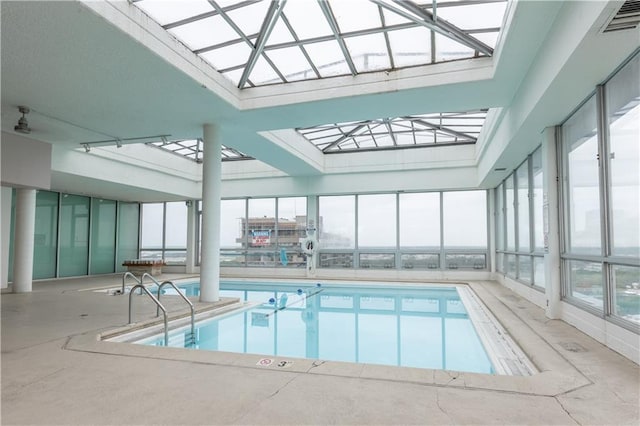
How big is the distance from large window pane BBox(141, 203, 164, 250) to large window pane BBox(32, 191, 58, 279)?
365 cm

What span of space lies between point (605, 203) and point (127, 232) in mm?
15404

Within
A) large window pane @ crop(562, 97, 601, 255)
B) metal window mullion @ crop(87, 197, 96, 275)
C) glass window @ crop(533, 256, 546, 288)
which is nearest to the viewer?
large window pane @ crop(562, 97, 601, 255)

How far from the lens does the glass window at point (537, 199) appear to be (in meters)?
6.79

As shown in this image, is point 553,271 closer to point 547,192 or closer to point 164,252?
point 547,192

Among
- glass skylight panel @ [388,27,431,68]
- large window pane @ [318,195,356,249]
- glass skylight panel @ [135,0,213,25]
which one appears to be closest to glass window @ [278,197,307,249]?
large window pane @ [318,195,356,249]

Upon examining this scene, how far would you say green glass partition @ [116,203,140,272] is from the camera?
14797mm

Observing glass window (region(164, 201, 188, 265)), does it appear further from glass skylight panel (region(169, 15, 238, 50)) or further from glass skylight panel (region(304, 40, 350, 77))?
glass skylight panel (region(304, 40, 350, 77))

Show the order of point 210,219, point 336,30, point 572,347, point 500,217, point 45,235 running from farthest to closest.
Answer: point 45,235 < point 500,217 < point 210,219 < point 336,30 < point 572,347

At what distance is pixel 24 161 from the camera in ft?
24.6

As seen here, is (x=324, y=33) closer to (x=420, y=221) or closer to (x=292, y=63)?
(x=292, y=63)

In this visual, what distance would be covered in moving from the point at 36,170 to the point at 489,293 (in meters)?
9.88

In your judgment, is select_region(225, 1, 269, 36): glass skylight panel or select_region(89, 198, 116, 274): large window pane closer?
select_region(225, 1, 269, 36): glass skylight panel

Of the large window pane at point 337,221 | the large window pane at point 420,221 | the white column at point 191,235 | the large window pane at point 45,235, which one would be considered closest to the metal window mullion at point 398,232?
the large window pane at point 420,221

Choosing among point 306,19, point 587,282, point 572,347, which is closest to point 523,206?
point 587,282
